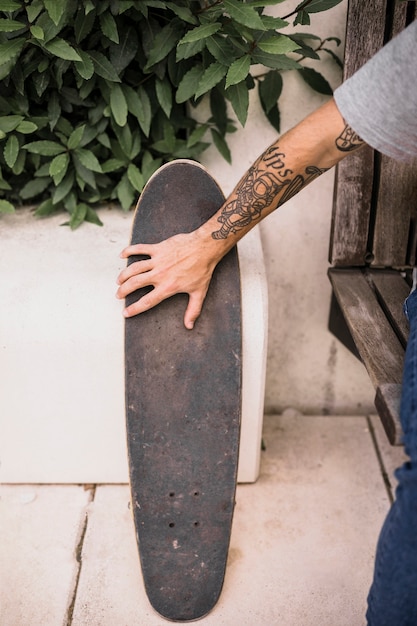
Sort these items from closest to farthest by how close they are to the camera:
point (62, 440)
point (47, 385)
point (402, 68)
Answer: point (402, 68)
point (47, 385)
point (62, 440)

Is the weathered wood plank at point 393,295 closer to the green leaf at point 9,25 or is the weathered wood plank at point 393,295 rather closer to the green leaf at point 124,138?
the green leaf at point 124,138

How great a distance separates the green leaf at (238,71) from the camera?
5.83 feet

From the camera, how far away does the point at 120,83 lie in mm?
2055

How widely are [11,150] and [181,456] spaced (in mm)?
1114

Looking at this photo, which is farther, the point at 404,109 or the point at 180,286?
the point at 180,286

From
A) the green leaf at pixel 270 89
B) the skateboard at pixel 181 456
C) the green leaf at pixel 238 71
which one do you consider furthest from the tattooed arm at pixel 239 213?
the green leaf at pixel 270 89

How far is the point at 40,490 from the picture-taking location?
2182mm

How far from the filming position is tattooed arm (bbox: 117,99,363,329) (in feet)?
5.09

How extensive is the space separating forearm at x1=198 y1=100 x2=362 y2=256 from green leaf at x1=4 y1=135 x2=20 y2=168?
714mm

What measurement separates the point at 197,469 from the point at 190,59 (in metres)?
1.29

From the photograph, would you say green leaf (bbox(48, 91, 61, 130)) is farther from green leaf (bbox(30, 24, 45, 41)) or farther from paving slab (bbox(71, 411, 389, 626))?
paving slab (bbox(71, 411, 389, 626))

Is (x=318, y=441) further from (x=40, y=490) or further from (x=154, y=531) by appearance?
(x=40, y=490)

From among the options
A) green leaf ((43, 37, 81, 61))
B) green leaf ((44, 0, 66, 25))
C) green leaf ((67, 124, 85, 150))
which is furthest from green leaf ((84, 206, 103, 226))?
green leaf ((44, 0, 66, 25))

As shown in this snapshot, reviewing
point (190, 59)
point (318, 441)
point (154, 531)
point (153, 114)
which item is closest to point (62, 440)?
point (154, 531)
